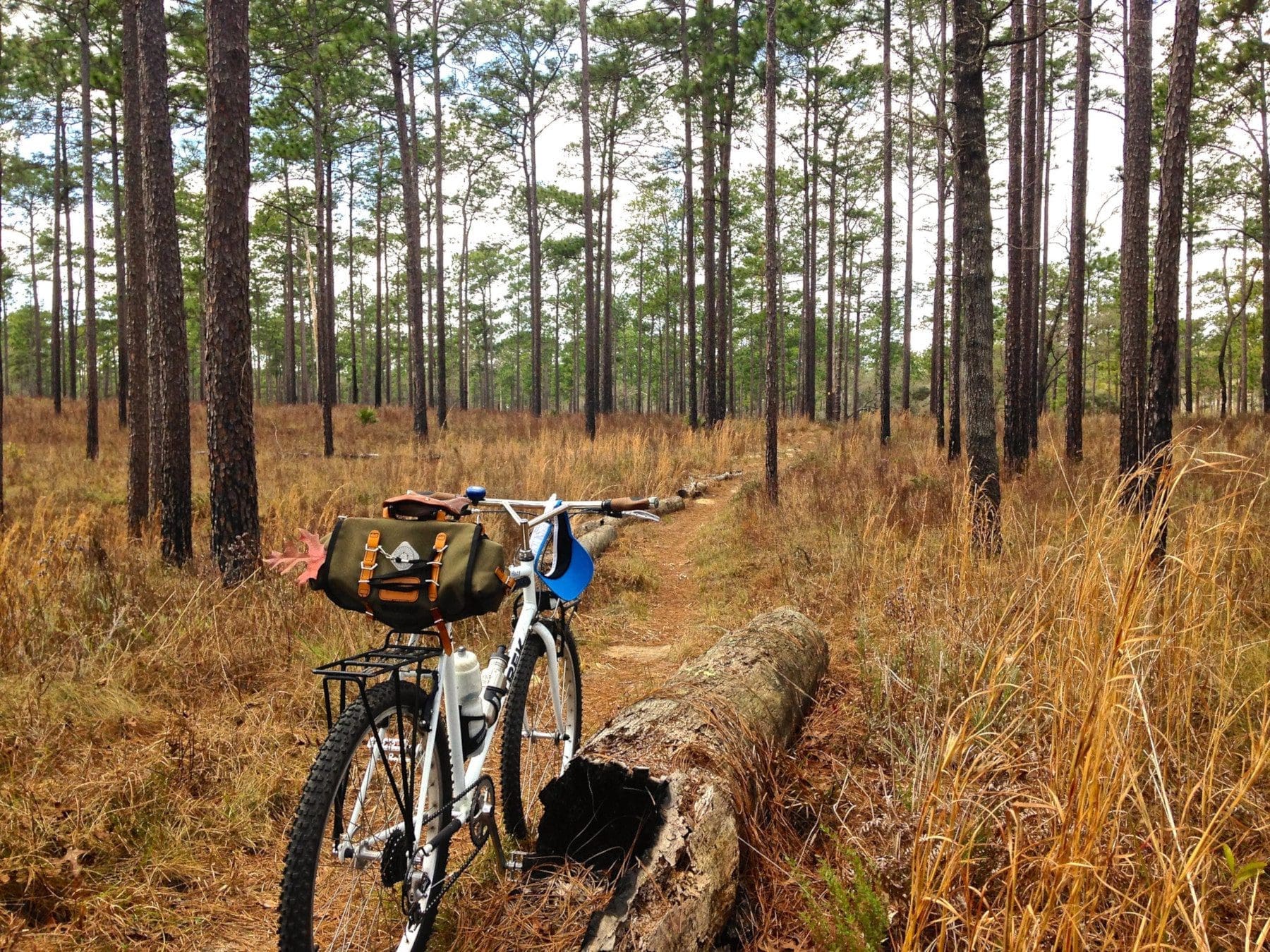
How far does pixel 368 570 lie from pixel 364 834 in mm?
812

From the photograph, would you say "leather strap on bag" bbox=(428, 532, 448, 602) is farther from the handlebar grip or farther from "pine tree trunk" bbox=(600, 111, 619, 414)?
"pine tree trunk" bbox=(600, 111, 619, 414)

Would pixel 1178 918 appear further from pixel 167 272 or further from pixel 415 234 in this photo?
pixel 415 234

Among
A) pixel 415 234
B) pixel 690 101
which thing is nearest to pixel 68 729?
pixel 415 234

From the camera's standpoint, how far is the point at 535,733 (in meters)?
2.64

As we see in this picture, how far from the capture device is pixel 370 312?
42688mm

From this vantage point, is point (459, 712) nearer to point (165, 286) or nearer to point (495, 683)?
point (495, 683)

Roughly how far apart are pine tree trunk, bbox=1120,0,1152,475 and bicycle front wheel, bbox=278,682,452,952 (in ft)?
20.6

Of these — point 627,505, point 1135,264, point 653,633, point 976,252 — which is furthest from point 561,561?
point 1135,264

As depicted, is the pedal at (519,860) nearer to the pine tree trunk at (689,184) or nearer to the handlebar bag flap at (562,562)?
the handlebar bag flap at (562,562)

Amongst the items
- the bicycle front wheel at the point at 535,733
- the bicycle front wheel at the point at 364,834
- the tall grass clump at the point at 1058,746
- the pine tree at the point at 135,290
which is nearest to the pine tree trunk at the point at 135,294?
the pine tree at the point at 135,290

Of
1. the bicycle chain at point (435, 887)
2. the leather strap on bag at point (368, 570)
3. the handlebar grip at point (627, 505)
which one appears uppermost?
the handlebar grip at point (627, 505)

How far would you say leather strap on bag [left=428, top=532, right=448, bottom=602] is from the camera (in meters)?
1.65

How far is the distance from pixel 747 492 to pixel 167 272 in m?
6.94

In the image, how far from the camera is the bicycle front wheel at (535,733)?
2.42m
